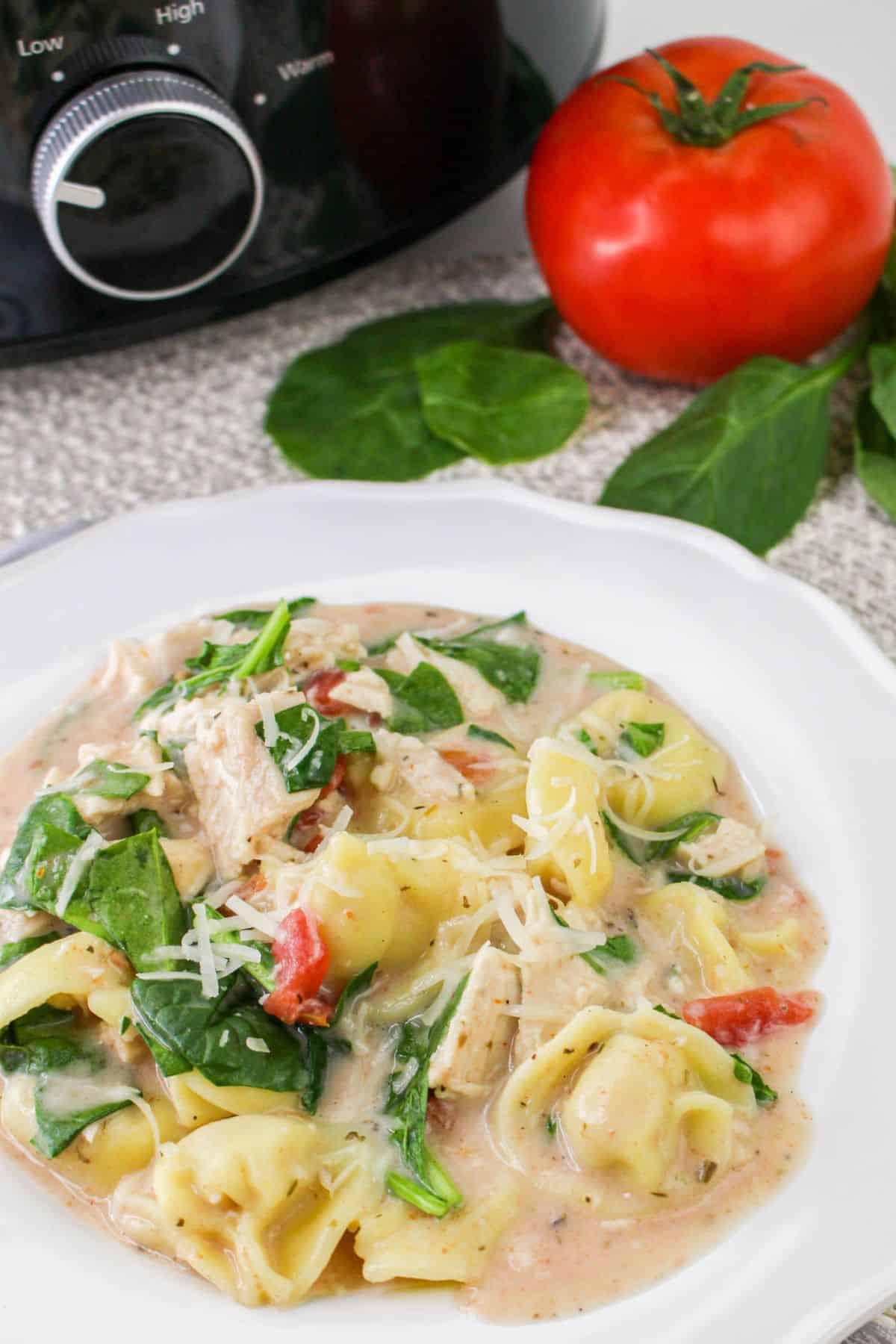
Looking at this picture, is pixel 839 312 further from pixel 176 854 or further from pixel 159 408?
pixel 176 854

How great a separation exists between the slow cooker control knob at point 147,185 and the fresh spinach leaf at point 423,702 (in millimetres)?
1135

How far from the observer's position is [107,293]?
130 inches

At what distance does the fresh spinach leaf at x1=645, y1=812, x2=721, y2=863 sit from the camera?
2.54 metres

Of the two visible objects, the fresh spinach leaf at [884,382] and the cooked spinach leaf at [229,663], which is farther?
the fresh spinach leaf at [884,382]

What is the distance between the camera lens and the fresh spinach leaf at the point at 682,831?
2.54 m

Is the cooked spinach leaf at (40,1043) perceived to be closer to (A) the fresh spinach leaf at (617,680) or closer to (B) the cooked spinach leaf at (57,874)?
(B) the cooked spinach leaf at (57,874)

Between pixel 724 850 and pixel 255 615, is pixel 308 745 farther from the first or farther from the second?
pixel 724 850

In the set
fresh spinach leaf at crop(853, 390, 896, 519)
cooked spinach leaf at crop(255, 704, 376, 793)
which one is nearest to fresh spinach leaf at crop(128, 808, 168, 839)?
cooked spinach leaf at crop(255, 704, 376, 793)

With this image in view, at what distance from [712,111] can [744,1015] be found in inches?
90.6

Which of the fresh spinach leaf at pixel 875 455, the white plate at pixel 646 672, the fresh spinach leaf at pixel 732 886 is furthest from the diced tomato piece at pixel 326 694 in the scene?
the fresh spinach leaf at pixel 875 455

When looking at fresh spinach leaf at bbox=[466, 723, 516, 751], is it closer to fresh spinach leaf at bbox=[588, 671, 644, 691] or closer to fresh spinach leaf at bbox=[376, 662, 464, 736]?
fresh spinach leaf at bbox=[376, 662, 464, 736]

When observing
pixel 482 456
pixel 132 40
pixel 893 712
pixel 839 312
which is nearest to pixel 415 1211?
pixel 893 712

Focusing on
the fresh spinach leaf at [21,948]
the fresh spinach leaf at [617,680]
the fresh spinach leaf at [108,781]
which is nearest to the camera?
the fresh spinach leaf at [21,948]

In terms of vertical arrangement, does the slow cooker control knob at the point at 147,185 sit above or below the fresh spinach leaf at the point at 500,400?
above
